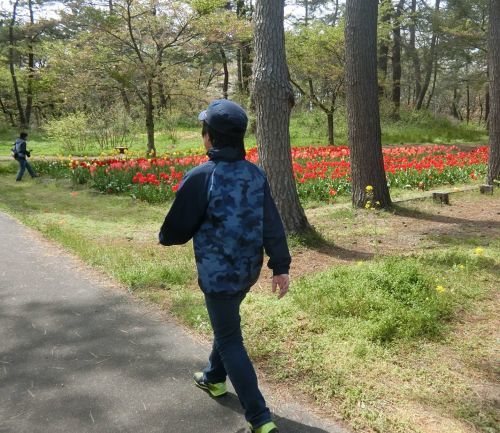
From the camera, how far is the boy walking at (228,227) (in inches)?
96.5

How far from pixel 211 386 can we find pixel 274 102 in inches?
162

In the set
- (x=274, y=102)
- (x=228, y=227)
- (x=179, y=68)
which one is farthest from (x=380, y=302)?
(x=179, y=68)

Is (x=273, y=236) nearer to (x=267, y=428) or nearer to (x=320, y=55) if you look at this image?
(x=267, y=428)

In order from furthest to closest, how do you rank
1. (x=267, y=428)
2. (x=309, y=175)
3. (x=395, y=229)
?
(x=309, y=175)
(x=395, y=229)
(x=267, y=428)

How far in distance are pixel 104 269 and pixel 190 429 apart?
328 centimetres

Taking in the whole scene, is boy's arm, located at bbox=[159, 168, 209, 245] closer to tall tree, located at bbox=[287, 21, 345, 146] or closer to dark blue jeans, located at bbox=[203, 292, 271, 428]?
dark blue jeans, located at bbox=[203, 292, 271, 428]

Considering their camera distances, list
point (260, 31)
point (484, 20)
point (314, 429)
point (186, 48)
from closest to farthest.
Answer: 1. point (314, 429)
2. point (260, 31)
3. point (186, 48)
4. point (484, 20)

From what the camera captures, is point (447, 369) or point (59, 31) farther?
point (59, 31)

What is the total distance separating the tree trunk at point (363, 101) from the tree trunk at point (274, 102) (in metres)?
2.37

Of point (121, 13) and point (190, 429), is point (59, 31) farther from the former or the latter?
point (190, 429)

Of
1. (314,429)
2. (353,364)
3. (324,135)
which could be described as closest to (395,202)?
(353,364)

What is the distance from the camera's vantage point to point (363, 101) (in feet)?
27.5

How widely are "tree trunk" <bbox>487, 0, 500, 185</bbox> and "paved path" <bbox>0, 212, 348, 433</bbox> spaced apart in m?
9.21

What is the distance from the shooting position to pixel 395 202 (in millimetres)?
9352
